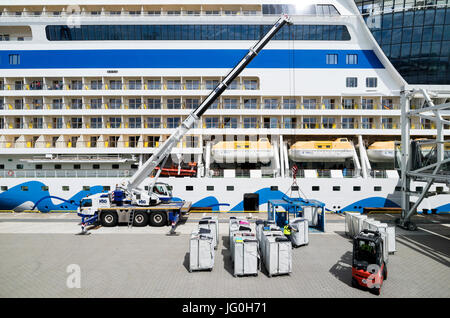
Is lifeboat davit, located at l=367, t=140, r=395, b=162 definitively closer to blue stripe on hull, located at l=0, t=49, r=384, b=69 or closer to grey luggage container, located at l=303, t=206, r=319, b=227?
blue stripe on hull, located at l=0, t=49, r=384, b=69

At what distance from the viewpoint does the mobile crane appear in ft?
49.0

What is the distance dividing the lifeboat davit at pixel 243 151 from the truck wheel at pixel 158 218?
21.1 ft

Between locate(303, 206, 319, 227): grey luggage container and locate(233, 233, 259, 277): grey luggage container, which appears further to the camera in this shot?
locate(303, 206, 319, 227): grey luggage container

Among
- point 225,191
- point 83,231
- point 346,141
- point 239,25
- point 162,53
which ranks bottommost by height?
point 83,231

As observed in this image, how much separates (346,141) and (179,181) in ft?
44.3

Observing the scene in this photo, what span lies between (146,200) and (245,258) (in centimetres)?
869

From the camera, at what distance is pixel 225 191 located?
17.8 meters

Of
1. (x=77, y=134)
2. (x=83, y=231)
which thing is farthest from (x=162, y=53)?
(x=83, y=231)

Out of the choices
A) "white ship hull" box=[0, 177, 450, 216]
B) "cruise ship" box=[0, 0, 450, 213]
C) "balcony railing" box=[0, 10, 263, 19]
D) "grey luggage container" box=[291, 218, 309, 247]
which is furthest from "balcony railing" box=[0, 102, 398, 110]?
"grey luggage container" box=[291, 218, 309, 247]

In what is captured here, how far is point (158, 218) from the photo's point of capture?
49.5 ft

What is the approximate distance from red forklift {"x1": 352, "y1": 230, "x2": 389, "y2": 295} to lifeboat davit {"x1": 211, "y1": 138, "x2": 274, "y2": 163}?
1095 cm

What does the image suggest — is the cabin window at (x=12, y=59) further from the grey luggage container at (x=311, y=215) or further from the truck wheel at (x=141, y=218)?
the grey luggage container at (x=311, y=215)

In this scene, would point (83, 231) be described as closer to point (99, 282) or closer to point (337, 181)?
point (99, 282)

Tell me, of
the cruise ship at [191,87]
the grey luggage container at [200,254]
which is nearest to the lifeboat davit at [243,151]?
the cruise ship at [191,87]
